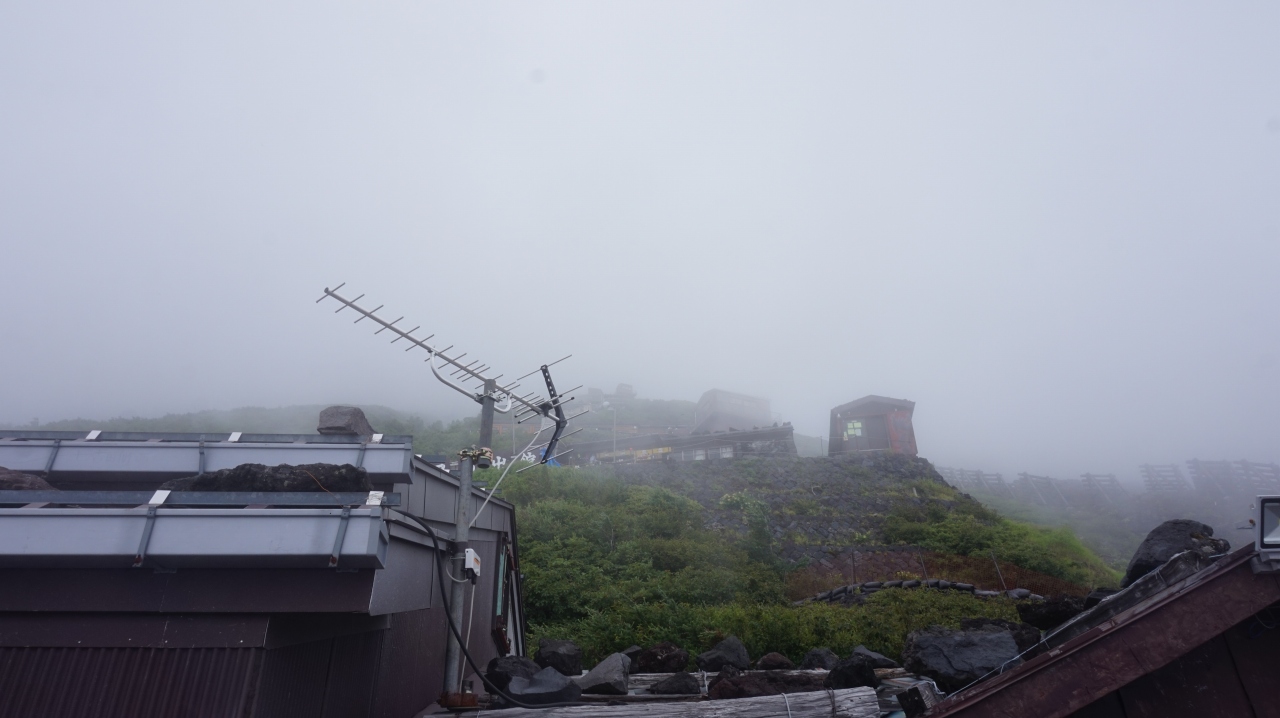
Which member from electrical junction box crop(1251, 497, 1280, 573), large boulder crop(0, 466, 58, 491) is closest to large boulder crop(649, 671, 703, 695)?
electrical junction box crop(1251, 497, 1280, 573)

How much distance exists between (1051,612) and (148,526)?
8410 millimetres

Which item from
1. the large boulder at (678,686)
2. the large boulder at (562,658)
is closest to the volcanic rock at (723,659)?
the large boulder at (678,686)

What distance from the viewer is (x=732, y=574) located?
21609 millimetres

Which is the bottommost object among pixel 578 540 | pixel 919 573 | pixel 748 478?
pixel 919 573

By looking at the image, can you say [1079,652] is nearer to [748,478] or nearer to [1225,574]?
[1225,574]

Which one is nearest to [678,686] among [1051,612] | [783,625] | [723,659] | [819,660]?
[723,659]

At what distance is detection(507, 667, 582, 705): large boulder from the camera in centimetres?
684

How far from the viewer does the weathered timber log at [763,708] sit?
19.1 ft

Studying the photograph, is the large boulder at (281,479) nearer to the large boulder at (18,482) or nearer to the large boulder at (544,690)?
the large boulder at (18,482)

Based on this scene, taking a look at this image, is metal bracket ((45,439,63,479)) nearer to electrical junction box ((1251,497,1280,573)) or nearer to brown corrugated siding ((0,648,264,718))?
brown corrugated siding ((0,648,264,718))

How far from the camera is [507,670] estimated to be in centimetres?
744

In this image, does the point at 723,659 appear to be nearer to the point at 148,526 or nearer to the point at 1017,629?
the point at 1017,629

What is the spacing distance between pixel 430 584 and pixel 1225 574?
6175 mm

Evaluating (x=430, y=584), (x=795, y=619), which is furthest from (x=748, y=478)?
(x=430, y=584)
